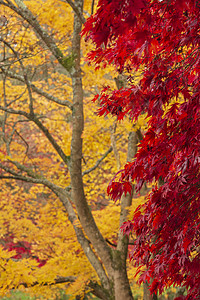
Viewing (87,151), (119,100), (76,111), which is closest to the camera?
(119,100)

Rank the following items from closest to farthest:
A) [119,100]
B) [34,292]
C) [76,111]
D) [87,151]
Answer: [119,100] < [76,111] < [34,292] < [87,151]

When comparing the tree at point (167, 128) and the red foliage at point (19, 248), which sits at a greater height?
the red foliage at point (19, 248)

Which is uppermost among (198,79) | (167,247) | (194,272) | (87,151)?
(87,151)

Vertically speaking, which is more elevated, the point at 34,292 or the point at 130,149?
A: the point at 130,149

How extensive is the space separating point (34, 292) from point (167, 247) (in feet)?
13.6

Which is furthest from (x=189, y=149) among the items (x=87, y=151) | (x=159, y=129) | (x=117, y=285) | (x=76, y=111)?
(x=87, y=151)

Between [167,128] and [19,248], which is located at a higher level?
[19,248]

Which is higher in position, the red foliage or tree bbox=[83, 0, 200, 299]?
the red foliage

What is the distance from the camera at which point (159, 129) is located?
6.80 ft

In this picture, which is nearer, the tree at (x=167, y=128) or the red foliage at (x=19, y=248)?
the tree at (x=167, y=128)

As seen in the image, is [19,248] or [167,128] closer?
[167,128]

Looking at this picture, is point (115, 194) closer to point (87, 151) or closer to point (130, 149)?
point (130, 149)

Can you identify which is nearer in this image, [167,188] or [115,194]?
[167,188]

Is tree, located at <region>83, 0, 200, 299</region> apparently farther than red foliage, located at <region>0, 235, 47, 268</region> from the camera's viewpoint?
No
